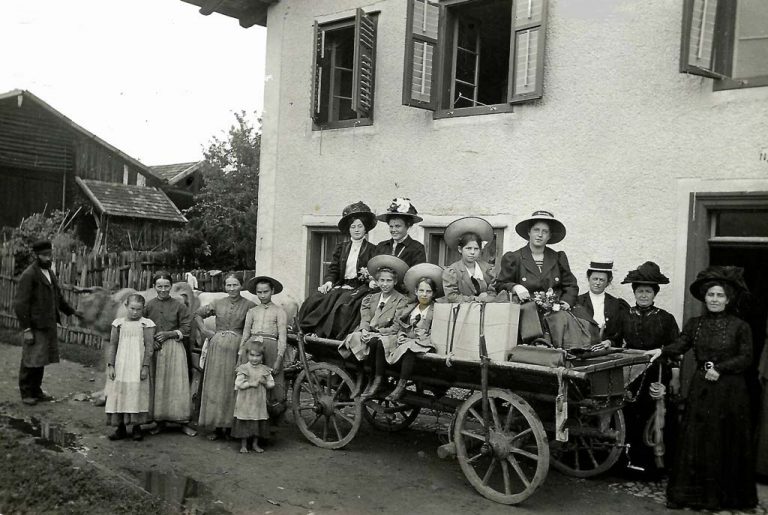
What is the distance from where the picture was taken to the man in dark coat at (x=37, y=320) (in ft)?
26.5

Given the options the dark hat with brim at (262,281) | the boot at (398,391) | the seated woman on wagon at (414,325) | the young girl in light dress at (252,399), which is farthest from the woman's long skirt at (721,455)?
the dark hat with brim at (262,281)

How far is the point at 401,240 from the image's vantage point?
6797 mm

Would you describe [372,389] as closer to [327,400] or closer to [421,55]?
[327,400]

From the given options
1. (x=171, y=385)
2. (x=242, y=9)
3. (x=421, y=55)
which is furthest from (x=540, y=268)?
(x=242, y=9)

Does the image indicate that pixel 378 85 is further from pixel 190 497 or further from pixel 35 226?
pixel 35 226

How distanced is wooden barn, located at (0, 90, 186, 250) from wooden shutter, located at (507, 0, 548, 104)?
1627 cm

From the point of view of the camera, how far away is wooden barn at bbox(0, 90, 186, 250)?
2103cm

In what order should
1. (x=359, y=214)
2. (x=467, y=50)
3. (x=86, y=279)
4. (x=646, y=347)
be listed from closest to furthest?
(x=646, y=347) → (x=359, y=214) → (x=467, y=50) → (x=86, y=279)

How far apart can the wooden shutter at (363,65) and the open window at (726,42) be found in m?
4.03

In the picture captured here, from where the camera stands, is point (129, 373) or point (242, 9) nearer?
point (129, 373)

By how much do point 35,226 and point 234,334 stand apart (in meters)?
12.5

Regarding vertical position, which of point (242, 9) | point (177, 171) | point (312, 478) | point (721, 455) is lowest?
point (312, 478)

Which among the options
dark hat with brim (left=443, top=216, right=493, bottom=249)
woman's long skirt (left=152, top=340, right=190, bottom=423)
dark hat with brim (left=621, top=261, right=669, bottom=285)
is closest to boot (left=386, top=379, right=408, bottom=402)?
dark hat with brim (left=443, top=216, right=493, bottom=249)

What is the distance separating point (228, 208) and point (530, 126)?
14019 mm
